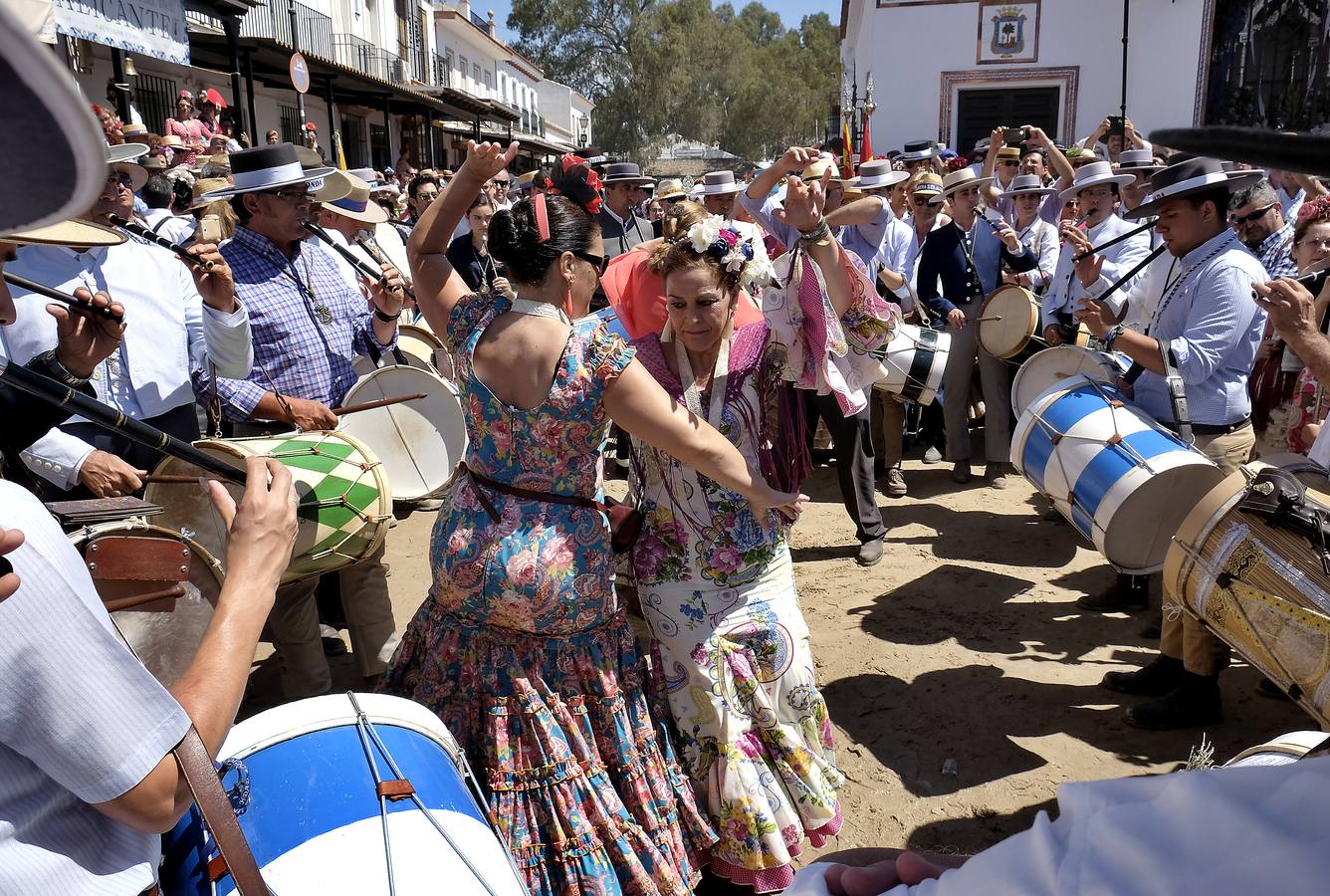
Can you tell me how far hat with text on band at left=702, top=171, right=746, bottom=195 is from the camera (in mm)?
8883

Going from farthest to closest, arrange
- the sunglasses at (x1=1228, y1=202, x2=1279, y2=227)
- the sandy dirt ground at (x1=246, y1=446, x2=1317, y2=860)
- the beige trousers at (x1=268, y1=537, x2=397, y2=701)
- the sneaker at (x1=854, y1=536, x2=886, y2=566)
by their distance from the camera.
A: 1. the sneaker at (x1=854, y1=536, x2=886, y2=566)
2. the sunglasses at (x1=1228, y1=202, x2=1279, y2=227)
3. the beige trousers at (x1=268, y1=537, x2=397, y2=701)
4. the sandy dirt ground at (x1=246, y1=446, x2=1317, y2=860)

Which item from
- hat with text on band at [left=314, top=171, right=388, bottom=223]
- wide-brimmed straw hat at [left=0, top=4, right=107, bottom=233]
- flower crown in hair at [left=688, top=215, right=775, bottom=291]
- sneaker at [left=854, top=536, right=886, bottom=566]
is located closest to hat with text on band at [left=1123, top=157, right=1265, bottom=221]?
flower crown in hair at [left=688, top=215, right=775, bottom=291]

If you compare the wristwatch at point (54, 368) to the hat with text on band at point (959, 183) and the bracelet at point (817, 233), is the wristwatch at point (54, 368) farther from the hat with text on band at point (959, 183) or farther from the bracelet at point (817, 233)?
the hat with text on band at point (959, 183)

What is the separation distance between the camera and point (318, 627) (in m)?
3.60

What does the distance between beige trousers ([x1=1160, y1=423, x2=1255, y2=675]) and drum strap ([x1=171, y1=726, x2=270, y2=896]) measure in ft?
9.91

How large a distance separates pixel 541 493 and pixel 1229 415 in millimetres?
3039

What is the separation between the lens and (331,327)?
4.02m

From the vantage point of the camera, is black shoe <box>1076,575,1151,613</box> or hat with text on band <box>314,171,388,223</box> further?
hat with text on band <box>314,171,388,223</box>

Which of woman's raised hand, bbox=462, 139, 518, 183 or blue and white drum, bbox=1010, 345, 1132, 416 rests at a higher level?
woman's raised hand, bbox=462, 139, 518, 183

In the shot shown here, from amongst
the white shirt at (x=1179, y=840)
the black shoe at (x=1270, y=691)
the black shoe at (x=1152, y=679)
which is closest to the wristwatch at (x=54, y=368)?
the white shirt at (x=1179, y=840)

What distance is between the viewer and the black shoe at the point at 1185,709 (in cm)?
360

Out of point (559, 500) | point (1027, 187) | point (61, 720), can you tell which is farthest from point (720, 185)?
point (61, 720)

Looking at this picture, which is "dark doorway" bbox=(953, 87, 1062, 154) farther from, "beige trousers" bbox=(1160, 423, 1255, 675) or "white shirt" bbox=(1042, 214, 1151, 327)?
"beige trousers" bbox=(1160, 423, 1255, 675)

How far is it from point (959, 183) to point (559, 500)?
5.40 metres
